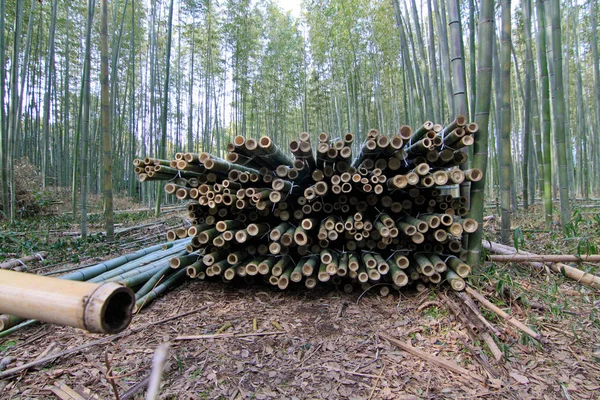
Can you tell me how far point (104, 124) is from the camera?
446 centimetres

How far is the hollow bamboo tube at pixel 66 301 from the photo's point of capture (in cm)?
65

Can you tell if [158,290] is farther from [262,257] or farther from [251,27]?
[251,27]

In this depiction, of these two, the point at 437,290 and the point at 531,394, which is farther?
the point at 437,290

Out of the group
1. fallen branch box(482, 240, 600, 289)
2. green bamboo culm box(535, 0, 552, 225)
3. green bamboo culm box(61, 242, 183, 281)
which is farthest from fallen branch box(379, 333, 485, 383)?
green bamboo culm box(535, 0, 552, 225)

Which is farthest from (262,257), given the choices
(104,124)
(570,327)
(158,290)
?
(104,124)

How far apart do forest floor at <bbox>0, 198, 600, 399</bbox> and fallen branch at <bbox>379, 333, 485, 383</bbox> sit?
1.0 inches

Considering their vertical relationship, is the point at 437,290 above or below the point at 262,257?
below

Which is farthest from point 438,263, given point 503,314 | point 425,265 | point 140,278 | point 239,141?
point 140,278

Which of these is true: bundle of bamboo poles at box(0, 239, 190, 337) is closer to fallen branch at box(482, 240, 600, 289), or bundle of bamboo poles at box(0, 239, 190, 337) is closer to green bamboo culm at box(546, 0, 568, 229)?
fallen branch at box(482, 240, 600, 289)

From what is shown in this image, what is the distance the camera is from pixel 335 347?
2.00 metres

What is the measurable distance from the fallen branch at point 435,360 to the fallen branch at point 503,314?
454 mm

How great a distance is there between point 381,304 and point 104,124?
14.7ft

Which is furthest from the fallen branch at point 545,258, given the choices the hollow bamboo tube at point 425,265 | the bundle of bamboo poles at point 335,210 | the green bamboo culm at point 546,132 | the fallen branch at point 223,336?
the fallen branch at point 223,336

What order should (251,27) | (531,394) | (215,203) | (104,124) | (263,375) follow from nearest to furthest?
1. (531,394)
2. (263,375)
3. (215,203)
4. (104,124)
5. (251,27)
